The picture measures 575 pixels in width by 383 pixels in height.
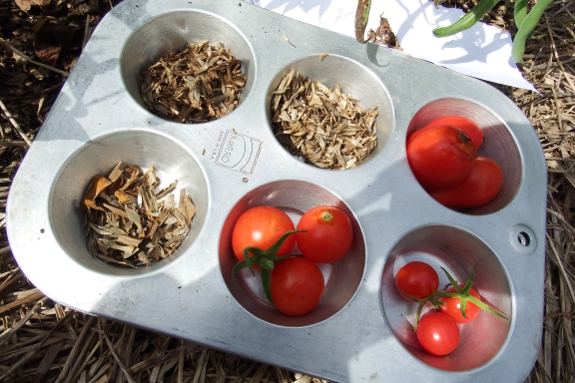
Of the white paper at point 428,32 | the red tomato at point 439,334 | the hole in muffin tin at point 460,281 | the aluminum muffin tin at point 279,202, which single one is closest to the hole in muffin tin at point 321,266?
the aluminum muffin tin at point 279,202

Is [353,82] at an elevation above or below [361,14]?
below

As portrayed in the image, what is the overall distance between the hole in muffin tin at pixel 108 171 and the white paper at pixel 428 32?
0.70m

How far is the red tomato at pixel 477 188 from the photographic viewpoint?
1.27m

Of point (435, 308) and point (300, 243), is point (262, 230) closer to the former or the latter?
point (300, 243)

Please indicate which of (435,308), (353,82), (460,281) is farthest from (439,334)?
(353,82)

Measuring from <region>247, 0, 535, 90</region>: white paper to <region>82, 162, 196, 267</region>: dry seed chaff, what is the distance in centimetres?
84

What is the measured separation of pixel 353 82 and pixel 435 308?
842 millimetres

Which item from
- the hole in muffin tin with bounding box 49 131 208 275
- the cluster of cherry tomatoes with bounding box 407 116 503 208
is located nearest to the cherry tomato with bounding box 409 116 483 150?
the cluster of cherry tomatoes with bounding box 407 116 503 208

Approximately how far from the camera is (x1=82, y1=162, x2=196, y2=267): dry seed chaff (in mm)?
1292

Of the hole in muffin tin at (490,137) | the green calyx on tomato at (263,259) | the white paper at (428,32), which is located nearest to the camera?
the green calyx on tomato at (263,259)

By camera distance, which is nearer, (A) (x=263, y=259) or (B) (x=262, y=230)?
(A) (x=263, y=259)

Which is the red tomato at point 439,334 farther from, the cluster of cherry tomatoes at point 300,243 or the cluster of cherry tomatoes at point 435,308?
the cluster of cherry tomatoes at point 300,243

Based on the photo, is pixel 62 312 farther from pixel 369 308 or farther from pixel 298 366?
pixel 369 308

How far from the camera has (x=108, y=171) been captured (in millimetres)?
1386
